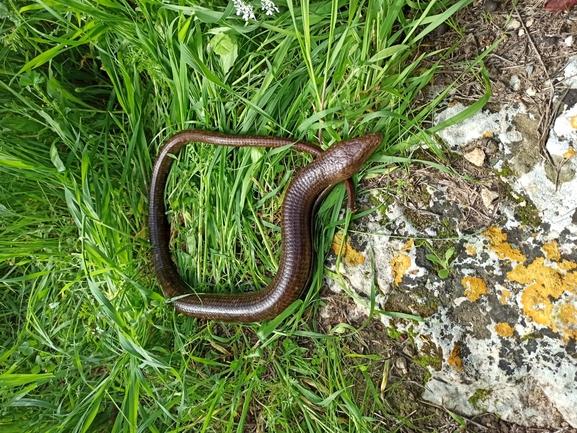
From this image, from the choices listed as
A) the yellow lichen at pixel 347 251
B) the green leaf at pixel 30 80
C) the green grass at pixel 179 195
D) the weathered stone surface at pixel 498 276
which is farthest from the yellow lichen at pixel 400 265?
the green leaf at pixel 30 80

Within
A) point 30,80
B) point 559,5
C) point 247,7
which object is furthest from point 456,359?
point 30,80

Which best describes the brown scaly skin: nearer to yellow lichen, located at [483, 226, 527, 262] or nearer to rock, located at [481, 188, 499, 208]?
rock, located at [481, 188, 499, 208]

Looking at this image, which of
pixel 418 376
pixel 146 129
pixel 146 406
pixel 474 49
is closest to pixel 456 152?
pixel 474 49

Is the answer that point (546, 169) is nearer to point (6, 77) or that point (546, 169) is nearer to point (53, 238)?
point (53, 238)

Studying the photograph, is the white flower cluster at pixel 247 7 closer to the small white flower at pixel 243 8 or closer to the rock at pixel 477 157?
the small white flower at pixel 243 8

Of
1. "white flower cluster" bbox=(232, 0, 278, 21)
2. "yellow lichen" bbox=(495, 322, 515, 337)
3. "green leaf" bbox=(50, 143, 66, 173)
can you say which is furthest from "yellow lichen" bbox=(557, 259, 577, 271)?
"green leaf" bbox=(50, 143, 66, 173)

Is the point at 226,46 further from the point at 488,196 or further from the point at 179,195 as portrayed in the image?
the point at 488,196
